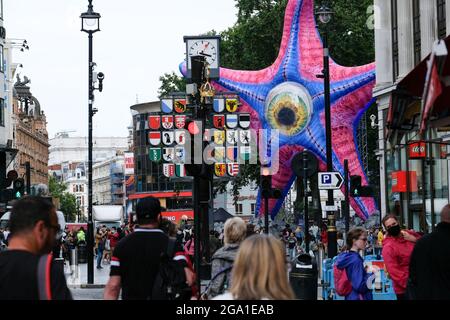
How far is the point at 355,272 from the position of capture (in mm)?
13344

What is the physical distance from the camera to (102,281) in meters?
34.8

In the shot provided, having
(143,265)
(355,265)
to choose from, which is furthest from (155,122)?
(143,265)

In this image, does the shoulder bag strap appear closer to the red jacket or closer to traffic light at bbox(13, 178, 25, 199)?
the red jacket

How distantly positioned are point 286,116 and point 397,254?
39399 mm

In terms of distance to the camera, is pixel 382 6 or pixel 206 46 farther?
pixel 382 6

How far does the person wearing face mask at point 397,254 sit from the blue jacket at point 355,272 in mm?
396

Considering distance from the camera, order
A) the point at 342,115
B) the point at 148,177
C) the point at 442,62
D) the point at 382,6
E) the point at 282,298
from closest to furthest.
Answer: the point at 282,298
the point at 442,62
the point at 382,6
the point at 342,115
the point at 148,177

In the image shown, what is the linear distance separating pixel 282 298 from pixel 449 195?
2937 cm

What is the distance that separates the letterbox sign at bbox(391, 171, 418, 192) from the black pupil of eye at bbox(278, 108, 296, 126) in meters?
11.5

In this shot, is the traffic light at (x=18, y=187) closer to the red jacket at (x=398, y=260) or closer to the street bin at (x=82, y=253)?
the street bin at (x=82, y=253)

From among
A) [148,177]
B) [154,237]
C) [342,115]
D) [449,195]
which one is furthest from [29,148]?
[154,237]

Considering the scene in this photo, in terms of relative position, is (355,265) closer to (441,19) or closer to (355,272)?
(355,272)

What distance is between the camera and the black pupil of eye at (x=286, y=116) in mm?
52906

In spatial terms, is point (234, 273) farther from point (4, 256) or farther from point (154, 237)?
point (154, 237)
